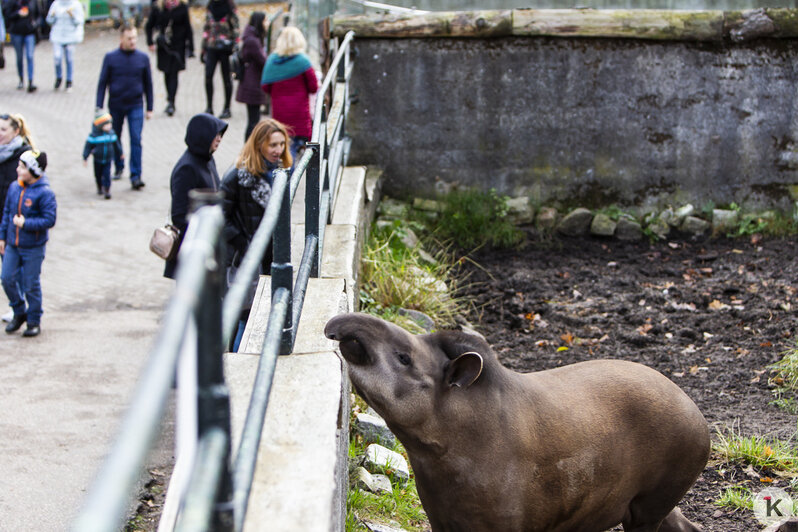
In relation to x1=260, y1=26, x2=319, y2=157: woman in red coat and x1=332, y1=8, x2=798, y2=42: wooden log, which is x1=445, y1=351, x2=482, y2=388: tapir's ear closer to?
x1=260, y1=26, x2=319, y2=157: woman in red coat

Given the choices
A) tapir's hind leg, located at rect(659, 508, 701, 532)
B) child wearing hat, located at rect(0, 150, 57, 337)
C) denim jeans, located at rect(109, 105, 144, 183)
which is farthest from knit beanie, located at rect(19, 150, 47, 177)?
tapir's hind leg, located at rect(659, 508, 701, 532)

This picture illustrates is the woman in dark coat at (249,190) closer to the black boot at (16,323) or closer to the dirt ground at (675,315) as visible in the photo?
the dirt ground at (675,315)

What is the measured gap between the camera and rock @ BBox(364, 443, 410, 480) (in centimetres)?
526

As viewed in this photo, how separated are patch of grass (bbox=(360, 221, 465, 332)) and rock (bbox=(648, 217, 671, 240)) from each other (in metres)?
2.97

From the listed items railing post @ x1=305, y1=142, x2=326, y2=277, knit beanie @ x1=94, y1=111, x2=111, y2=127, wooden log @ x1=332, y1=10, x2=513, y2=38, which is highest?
wooden log @ x1=332, y1=10, x2=513, y2=38

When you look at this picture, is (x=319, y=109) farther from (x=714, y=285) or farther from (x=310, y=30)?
(x=310, y=30)

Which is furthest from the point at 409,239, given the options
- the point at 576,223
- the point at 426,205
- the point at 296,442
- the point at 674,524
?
the point at 296,442

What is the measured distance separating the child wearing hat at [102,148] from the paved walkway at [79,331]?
0.76ft

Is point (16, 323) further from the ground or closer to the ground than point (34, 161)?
closer to the ground

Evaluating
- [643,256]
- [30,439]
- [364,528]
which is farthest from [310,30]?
[364,528]

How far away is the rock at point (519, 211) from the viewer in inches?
413

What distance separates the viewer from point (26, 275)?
7.89 metres

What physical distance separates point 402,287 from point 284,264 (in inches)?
155

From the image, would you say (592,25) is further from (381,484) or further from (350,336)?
(350,336)
